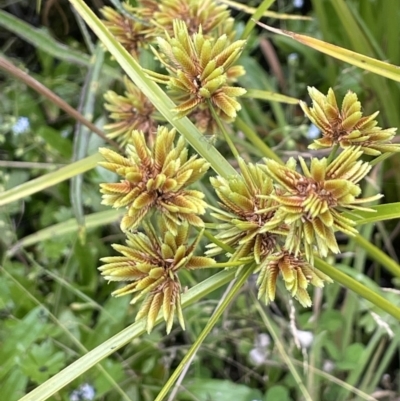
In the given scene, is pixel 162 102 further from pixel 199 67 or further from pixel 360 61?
pixel 360 61

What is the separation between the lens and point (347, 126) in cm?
47

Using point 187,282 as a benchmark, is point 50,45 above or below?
above

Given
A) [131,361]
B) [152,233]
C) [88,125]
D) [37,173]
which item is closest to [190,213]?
[152,233]

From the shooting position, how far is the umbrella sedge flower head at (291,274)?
469mm

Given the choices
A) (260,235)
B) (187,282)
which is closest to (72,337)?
(187,282)

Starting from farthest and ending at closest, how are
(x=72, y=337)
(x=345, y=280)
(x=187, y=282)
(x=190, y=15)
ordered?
1. (x=187, y=282)
2. (x=72, y=337)
3. (x=190, y=15)
4. (x=345, y=280)

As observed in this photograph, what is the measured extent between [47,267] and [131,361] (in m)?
0.25

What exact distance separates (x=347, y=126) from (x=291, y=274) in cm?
14

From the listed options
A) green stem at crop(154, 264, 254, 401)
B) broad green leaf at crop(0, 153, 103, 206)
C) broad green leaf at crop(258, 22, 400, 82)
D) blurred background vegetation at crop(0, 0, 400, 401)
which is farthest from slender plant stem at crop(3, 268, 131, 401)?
broad green leaf at crop(258, 22, 400, 82)

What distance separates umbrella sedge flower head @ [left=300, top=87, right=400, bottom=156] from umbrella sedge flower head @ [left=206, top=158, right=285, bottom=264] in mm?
62

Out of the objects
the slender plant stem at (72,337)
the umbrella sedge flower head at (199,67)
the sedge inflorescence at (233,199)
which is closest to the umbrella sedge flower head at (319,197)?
the sedge inflorescence at (233,199)

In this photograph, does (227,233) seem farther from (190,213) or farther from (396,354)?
(396,354)

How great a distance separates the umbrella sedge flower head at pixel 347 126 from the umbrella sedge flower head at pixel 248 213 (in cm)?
6

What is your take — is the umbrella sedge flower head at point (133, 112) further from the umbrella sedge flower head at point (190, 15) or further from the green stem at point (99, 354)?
the green stem at point (99, 354)
